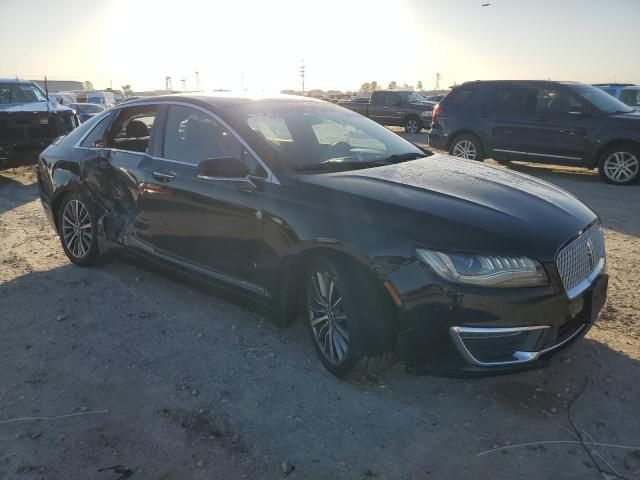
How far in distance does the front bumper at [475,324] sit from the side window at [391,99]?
66.3ft

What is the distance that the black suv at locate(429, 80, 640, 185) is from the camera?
9.43 meters

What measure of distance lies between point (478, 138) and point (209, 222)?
8443 mm

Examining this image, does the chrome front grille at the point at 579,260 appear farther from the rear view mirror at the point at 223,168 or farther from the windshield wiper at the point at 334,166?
the rear view mirror at the point at 223,168

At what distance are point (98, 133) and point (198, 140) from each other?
157cm

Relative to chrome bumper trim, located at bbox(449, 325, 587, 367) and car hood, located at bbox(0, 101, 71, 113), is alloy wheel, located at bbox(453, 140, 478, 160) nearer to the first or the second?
car hood, located at bbox(0, 101, 71, 113)

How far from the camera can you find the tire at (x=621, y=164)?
9.30 meters

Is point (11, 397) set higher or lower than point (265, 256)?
lower

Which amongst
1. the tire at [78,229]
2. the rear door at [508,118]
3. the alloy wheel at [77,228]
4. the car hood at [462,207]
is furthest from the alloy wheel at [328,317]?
the rear door at [508,118]

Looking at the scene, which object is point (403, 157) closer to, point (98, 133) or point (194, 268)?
point (194, 268)

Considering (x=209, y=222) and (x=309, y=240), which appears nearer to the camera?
(x=309, y=240)

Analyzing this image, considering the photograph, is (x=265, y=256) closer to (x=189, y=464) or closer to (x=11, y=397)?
(x=189, y=464)

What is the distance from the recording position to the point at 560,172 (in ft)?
37.3

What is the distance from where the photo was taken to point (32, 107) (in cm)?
1087

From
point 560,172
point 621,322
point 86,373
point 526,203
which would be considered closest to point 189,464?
point 86,373
